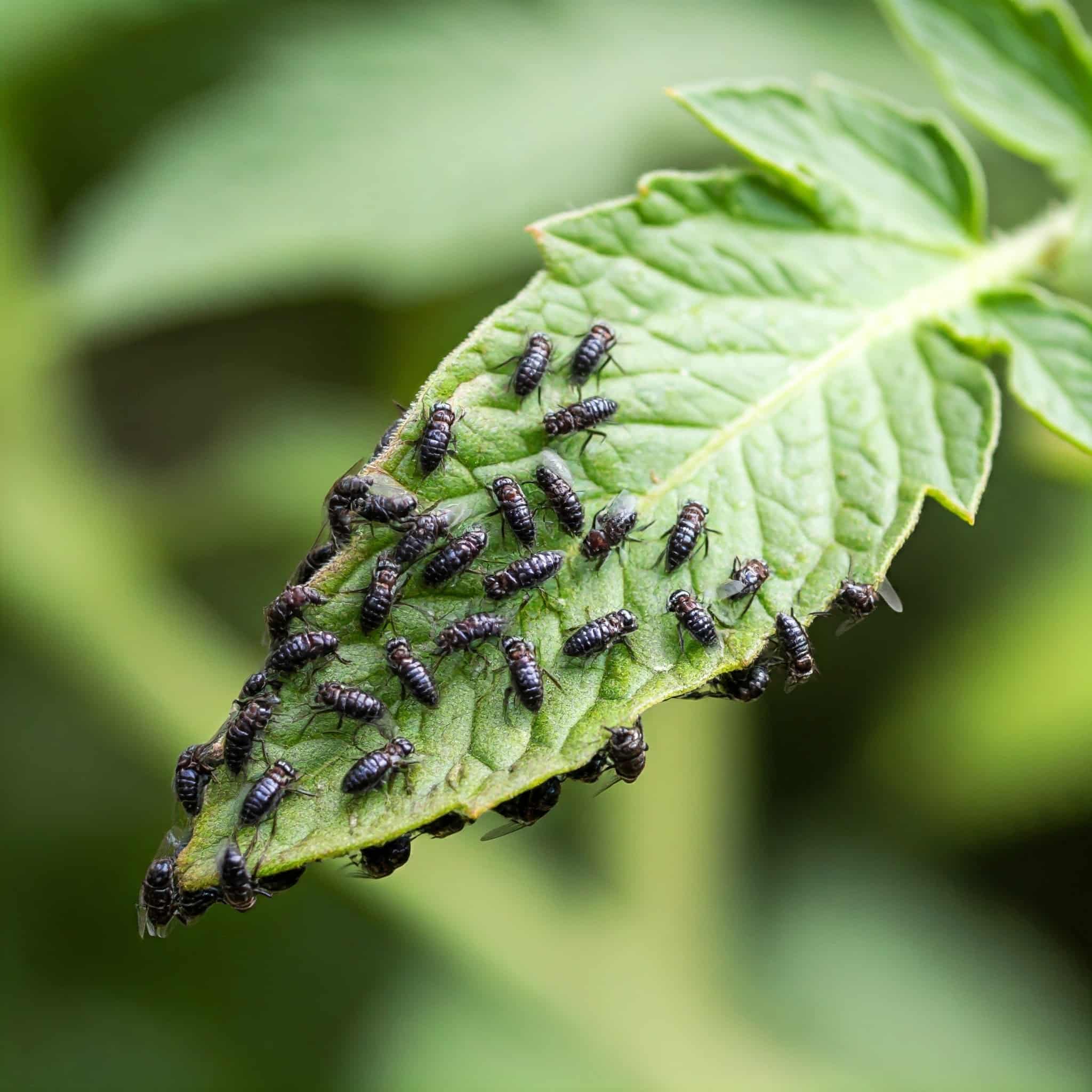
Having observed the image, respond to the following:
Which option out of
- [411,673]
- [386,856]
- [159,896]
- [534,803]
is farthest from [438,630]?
[159,896]

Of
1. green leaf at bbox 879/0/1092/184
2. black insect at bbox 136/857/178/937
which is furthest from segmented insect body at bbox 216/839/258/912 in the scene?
green leaf at bbox 879/0/1092/184

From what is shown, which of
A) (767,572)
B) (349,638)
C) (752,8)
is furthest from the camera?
(752,8)

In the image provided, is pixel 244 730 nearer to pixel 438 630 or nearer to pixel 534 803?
pixel 438 630

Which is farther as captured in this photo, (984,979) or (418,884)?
(984,979)

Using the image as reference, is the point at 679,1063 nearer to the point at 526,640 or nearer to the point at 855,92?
the point at 526,640

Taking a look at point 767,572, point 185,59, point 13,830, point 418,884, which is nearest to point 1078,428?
point 767,572

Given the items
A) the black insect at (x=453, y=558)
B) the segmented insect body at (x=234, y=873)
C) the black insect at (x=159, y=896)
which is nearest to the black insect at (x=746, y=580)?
the black insect at (x=453, y=558)
